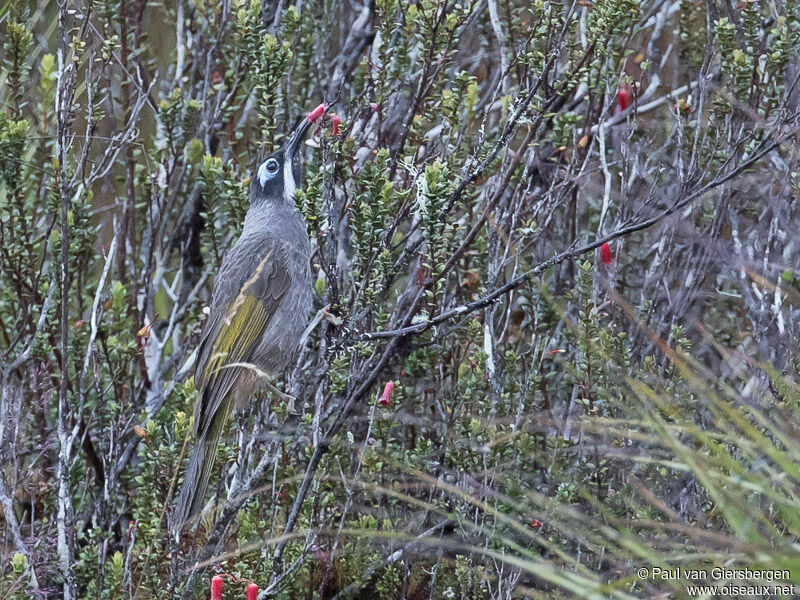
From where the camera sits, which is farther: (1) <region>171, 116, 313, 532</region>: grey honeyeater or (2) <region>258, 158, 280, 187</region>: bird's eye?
(2) <region>258, 158, 280, 187</region>: bird's eye

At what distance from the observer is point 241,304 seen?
4016 millimetres

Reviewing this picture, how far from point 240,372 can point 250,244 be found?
1.93 feet

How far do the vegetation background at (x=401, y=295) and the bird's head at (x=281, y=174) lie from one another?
107 millimetres

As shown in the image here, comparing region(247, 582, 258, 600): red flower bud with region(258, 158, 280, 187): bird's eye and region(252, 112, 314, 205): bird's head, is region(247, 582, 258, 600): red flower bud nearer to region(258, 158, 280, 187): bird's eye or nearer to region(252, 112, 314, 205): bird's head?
region(252, 112, 314, 205): bird's head

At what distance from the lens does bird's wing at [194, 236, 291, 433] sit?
13.0 ft

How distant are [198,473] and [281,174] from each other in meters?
1.30

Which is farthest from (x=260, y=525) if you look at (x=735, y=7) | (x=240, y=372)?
(x=735, y=7)

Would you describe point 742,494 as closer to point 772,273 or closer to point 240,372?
point 772,273

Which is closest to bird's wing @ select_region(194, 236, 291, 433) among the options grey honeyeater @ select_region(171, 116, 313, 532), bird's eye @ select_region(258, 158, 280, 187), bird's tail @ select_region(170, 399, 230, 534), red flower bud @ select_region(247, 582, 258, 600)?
grey honeyeater @ select_region(171, 116, 313, 532)

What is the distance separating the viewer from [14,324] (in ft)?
13.9

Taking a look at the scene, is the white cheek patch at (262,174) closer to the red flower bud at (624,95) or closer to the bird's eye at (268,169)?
the bird's eye at (268,169)

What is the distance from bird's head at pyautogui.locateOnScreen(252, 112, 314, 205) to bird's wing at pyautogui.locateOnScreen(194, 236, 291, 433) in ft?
0.67

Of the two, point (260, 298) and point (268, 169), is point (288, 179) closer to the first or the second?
point (268, 169)

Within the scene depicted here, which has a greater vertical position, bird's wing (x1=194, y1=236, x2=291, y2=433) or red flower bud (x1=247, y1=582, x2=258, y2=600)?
bird's wing (x1=194, y1=236, x2=291, y2=433)
